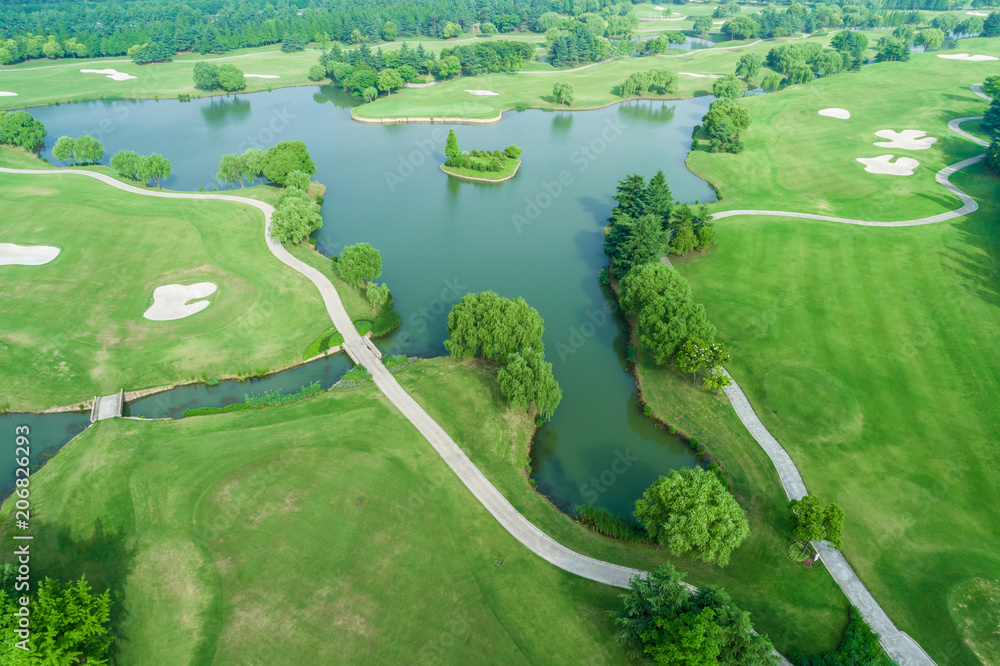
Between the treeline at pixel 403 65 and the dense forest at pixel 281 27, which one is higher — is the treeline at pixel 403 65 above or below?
below

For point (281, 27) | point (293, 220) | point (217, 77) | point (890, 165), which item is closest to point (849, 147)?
point (890, 165)

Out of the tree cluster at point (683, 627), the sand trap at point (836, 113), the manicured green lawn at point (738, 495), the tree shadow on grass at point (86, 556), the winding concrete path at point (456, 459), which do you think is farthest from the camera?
the sand trap at point (836, 113)

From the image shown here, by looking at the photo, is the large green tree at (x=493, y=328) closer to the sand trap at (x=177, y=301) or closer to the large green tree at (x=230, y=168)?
the sand trap at (x=177, y=301)

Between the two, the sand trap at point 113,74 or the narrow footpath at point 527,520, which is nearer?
the narrow footpath at point 527,520

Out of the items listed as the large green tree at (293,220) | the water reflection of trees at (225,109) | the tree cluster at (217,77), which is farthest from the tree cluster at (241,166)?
the tree cluster at (217,77)

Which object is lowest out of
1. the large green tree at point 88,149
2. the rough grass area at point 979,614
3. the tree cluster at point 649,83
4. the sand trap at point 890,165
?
the rough grass area at point 979,614

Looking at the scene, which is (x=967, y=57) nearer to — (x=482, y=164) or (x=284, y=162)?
(x=482, y=164)

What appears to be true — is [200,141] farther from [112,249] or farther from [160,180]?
[112,249]
